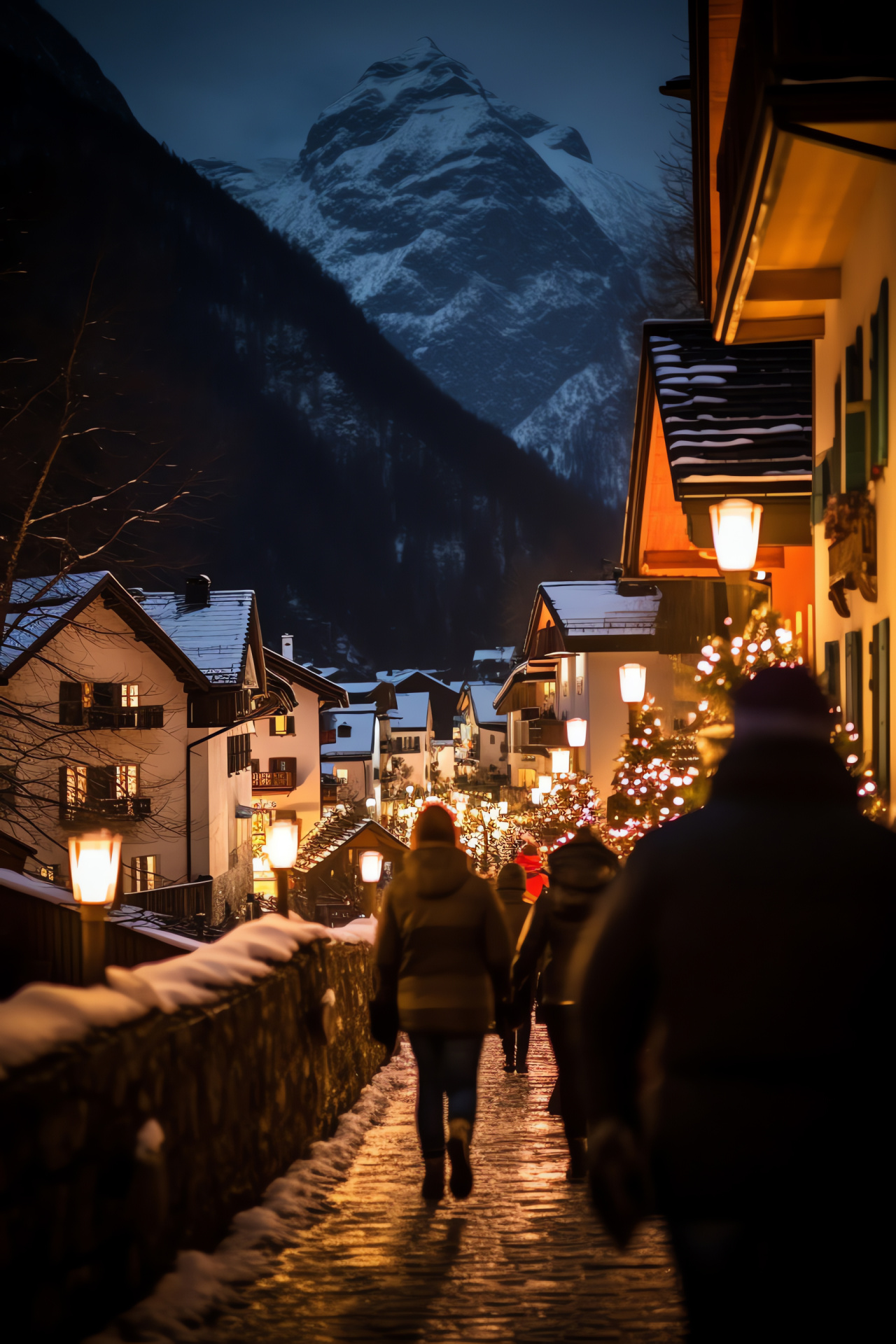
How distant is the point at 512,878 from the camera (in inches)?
405

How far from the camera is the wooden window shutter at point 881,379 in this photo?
6875 millimetres

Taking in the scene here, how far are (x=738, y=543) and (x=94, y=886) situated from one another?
640 cm

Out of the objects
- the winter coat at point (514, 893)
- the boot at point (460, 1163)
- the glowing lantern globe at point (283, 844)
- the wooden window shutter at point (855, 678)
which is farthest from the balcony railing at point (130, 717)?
the boot at point (460, 1163)

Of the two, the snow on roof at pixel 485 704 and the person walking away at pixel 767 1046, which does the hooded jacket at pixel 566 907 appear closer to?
the person walking away at pixel 767 1046

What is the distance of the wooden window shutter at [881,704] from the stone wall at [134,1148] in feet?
12.4

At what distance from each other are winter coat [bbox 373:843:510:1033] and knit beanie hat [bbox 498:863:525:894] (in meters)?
4.82

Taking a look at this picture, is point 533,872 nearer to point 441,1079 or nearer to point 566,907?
point 566,907

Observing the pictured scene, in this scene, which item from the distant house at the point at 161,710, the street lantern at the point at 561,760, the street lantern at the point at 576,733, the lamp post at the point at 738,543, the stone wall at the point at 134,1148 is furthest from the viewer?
the street lantern at the point at 561,760

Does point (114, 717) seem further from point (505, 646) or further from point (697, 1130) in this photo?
point (505, 646)

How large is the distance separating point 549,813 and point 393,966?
25.3 m

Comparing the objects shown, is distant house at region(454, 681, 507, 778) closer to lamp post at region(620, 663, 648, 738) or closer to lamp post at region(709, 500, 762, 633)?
lamp post at region(620, 663, 648, 738)

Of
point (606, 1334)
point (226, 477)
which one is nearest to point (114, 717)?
point (226, 477)

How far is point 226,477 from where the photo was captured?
1518 cm

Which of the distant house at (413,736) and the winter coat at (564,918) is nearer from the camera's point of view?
the winter coat at (564,918)
